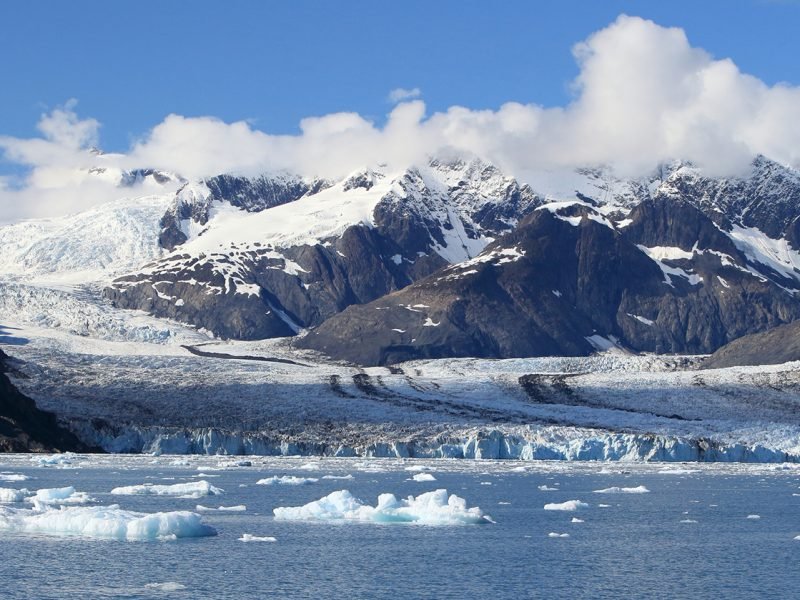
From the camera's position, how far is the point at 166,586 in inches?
1601

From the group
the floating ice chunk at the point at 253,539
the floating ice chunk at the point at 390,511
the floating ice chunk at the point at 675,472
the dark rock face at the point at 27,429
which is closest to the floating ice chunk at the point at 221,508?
the floating ice chunk at the point at 390,511

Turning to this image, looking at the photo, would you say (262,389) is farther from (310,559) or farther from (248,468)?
(310,559)

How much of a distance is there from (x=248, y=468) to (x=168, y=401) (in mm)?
35038

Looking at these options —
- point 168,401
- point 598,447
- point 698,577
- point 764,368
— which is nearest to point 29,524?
point 698,577

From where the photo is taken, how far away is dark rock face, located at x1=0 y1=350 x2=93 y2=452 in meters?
105

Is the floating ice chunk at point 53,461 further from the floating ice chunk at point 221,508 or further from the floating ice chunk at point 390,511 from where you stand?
the floating ice chunk at point 390,511

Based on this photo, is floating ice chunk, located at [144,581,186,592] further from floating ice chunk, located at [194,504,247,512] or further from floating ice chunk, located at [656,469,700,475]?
floating ice chunk, located at [656,469,700,475]

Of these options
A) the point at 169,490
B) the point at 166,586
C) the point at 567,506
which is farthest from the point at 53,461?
the point at 166,586

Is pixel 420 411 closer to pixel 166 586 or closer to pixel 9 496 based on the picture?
pixel 9 496

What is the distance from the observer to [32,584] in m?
40.6

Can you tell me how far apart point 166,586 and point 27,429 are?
7052cm

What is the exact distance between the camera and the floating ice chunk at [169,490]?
220ft

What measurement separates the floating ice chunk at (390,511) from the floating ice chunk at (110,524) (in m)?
7.45

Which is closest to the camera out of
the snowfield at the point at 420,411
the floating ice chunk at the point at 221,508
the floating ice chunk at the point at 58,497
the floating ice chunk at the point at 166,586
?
the floating ice chunk at the point at 166,586
